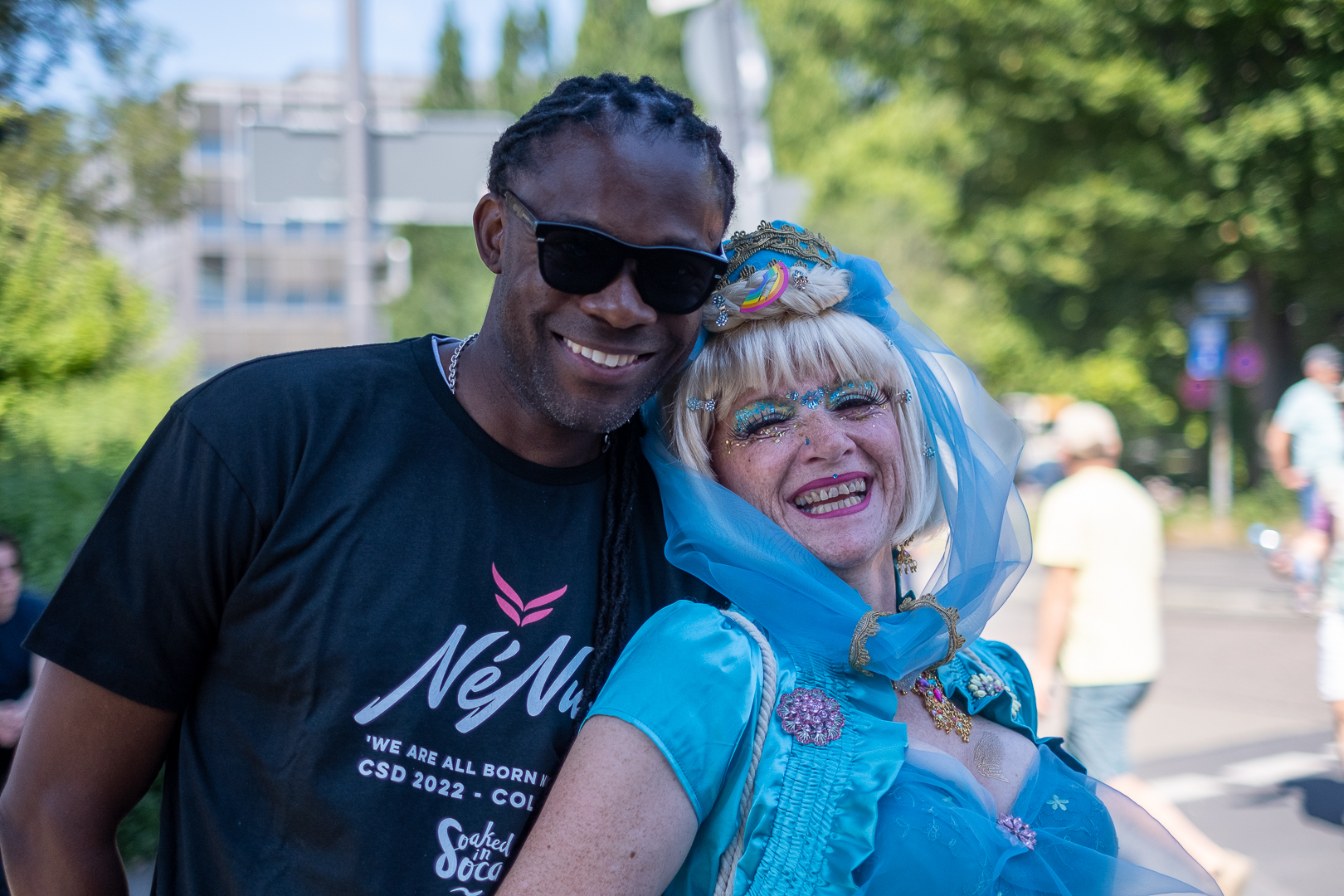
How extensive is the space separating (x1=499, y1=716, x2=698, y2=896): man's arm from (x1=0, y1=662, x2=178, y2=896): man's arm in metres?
0.64

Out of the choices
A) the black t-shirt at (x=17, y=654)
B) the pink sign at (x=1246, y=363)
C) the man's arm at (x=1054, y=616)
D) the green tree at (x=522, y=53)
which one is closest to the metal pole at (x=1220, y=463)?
the pink sign at (x=1246, y=363)

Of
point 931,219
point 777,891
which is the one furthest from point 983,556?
point 931,219

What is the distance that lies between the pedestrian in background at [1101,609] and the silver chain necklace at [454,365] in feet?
11.7

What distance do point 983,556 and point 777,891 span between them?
79cm

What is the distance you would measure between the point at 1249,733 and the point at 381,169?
20.2ft

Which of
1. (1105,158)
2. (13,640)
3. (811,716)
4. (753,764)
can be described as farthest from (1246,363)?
(753,764)

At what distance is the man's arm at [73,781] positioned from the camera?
1.64 meters

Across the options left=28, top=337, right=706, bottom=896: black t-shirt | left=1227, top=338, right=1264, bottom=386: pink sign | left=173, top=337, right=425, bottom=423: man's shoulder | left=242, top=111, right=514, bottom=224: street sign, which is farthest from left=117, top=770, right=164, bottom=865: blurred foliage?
left=1227, top=338, right=1264, bottom=386: pink sign

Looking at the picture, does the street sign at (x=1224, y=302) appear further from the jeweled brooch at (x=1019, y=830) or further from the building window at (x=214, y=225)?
the building window at (x=214, y=225)

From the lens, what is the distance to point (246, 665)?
1.63 m

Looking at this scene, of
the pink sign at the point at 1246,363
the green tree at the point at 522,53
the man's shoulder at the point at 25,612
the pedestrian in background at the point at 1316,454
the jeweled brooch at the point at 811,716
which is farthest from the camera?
the green tree at the point at 522,53

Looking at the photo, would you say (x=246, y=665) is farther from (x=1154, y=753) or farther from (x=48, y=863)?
(x=1154, y=753)

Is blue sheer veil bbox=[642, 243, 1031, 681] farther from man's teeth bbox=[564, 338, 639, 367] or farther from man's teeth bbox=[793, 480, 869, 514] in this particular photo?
man's teeth bbox=[564, 338, 639, 367]

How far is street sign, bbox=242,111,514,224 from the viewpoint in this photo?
4.63m
